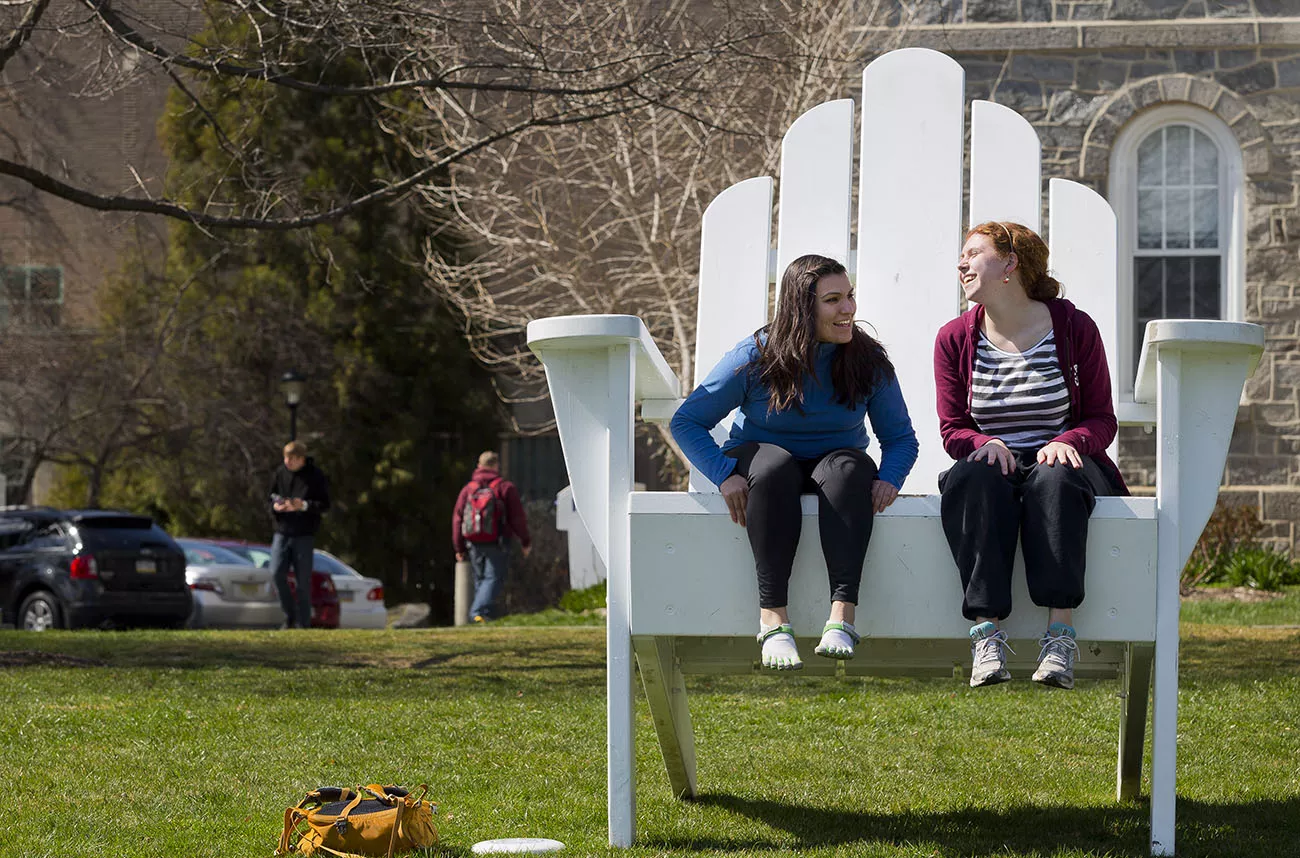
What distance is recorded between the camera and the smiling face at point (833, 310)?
12.1ft

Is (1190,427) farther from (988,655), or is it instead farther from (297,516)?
(297,516)

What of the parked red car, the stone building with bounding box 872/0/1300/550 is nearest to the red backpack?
the parked red car

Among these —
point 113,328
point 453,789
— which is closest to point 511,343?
point 113,328

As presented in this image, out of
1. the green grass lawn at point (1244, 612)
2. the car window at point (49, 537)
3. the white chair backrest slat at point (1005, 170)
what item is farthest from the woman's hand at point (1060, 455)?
the car window at point (49, 537)

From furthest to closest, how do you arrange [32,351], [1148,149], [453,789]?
[32,351] → [1148,149] → [453,789]

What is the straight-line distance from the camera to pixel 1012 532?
10.9 ft

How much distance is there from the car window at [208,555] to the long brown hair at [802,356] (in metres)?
13.3

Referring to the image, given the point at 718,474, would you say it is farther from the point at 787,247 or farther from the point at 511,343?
the point at 511,343

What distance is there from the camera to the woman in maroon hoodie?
3260mm

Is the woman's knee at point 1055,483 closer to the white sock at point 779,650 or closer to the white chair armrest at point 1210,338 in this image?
the white chair armrest at point 1210,338

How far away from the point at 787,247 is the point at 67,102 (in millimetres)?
22266

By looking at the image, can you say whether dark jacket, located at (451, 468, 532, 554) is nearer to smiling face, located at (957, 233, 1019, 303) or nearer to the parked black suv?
the parked black suv

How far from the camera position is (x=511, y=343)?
23844 mm

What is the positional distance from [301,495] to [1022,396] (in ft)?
29.4
